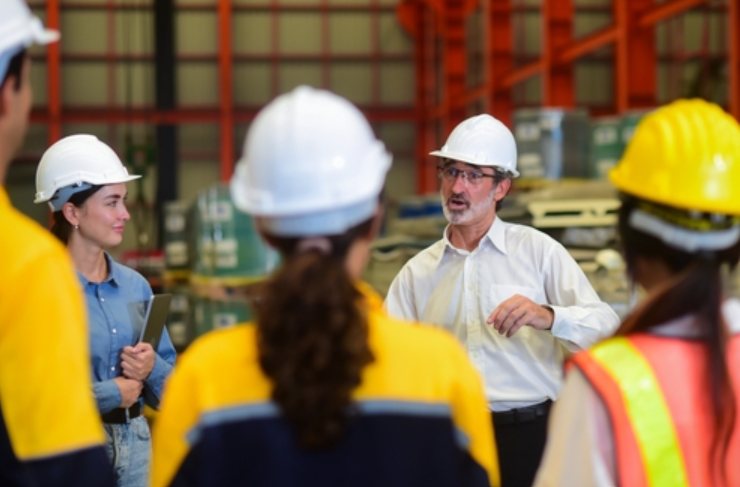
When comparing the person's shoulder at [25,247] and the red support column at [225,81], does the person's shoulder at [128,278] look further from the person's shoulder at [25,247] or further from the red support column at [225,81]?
the red support column at [225,81]

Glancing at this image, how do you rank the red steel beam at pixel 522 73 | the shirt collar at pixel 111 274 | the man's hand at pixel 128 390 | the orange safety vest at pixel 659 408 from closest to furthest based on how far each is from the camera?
1. the orange safety vest at pixel 659 408
2. the man's hand at pixel 128 390
3. the shirt collar at pixel 111 274
4. the red steel beam at pixel 522 73

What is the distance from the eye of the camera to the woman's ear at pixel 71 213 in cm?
341

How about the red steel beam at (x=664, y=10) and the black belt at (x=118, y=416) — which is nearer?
the black belt at (x=118, y=416)

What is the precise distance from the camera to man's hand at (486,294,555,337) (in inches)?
130

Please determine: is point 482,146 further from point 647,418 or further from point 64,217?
point 647,418

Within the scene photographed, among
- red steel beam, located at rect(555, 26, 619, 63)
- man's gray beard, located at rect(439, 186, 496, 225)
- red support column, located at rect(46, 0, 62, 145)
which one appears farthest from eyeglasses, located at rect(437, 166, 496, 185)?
red support column, located at rect(46, 0, 62, 145)

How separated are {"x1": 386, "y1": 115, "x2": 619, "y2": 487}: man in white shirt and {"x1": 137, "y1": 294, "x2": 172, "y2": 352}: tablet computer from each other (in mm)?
934

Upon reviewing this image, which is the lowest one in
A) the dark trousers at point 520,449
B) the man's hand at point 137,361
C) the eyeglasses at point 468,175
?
the dark trousers at point 520,449

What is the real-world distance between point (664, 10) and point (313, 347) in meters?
9.48

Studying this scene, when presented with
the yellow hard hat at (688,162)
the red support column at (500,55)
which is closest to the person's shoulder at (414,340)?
the yellow hard hat at (688,162)

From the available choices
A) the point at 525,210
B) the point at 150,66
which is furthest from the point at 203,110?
the point at 525,210

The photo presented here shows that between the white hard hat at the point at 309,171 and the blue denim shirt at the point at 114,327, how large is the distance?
70.8 inches

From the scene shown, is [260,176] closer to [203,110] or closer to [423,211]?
[423,211]

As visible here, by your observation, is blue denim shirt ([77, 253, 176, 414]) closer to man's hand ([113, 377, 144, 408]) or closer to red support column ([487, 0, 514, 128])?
man's hand ([113, 377, 144, 408])
